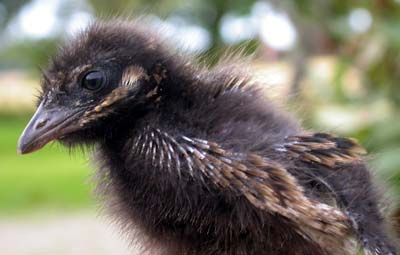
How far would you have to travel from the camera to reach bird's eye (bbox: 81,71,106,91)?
71.8 inches

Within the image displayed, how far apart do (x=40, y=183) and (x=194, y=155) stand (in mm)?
10939

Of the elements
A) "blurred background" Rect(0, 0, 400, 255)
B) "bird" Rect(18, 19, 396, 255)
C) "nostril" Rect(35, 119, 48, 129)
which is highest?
"blurred background" Rect(0, 0, 400, 255)

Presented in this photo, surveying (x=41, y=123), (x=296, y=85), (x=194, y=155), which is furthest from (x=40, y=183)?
(x=194, y=155)

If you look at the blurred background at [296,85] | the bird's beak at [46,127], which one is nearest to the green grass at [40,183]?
the blurred background at [296,85]

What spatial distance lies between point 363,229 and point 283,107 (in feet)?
1.68

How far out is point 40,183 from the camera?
12.3 meters

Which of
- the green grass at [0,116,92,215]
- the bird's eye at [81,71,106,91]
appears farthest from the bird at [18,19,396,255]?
the green grass at [0,116,92,215]

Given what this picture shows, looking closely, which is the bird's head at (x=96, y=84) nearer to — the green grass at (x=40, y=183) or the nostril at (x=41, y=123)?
the nostril at (x=41, y=123)

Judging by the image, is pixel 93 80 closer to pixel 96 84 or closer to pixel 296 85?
pixel 96 84

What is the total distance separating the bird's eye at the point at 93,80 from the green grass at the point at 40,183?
17.2 ft

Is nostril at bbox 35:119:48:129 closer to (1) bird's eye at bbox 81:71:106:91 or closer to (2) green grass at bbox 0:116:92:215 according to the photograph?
(1) bird's eye at bbox 81:71:106:91

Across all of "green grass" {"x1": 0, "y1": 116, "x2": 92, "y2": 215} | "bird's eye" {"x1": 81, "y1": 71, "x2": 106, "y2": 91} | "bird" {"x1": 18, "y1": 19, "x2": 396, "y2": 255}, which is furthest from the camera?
"green grass" {"x1": 0, "y1": 116, "x2": 92, "y2": 215}

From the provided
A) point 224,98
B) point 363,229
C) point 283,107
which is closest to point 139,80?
point 224,98

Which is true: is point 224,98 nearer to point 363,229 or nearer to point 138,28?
point 138,28
